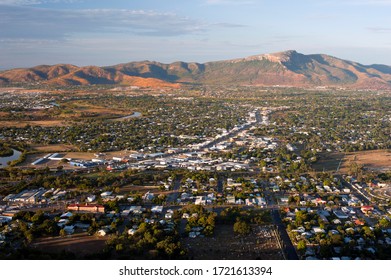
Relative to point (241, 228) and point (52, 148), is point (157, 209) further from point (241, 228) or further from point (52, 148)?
point (52, 148)

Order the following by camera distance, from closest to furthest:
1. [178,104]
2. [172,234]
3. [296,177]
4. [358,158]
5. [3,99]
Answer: [172,234] < [296,177] < [358,158] < [178,104] < [3,99]

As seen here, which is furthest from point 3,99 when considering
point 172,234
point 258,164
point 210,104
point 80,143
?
point 172,234

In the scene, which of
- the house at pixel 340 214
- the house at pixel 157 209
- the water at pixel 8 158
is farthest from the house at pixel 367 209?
the water at pixel 8 158

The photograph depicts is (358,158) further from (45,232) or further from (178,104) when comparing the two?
(178,104)

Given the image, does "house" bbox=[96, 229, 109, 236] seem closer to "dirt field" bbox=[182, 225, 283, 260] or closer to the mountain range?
"dirt field" bbox=[182, 225, 283, 260]

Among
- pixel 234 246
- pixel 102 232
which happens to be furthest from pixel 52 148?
pixel 234 246
